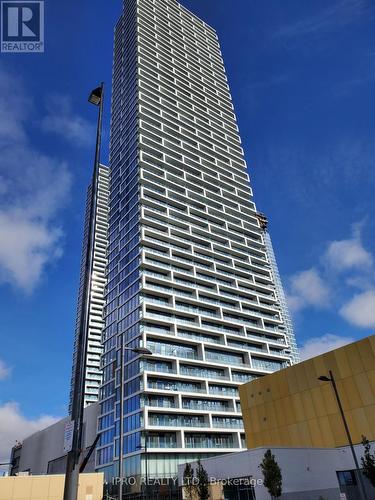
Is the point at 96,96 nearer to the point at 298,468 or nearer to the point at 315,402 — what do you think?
the point at 298,468

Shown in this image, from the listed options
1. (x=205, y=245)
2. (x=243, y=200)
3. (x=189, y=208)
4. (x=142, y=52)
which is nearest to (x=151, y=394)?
(x=205, y=245)

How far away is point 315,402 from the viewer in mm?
40094

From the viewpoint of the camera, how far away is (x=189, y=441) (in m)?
62.4

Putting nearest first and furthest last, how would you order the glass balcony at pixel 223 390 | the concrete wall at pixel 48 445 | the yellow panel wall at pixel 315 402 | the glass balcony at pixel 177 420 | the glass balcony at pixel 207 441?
the yellow panel wall at pixel 315 402 → the glass balcony at pixel 177 420 → the glass balcony at pixel 207 441 → the glass balcony at pixel 223 390 → the concrete wall at pixel 48 445

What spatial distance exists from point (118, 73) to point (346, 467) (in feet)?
371

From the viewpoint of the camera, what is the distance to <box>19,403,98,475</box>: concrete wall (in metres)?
78.4

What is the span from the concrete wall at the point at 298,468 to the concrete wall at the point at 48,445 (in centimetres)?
4751

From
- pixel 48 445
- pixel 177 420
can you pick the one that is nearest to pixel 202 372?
Answer: pixel 177 420

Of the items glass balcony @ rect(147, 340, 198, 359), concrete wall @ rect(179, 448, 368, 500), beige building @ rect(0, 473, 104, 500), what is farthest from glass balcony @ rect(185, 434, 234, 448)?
beige building @ rect(0, 473, 104, 500)

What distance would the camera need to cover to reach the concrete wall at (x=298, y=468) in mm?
33062

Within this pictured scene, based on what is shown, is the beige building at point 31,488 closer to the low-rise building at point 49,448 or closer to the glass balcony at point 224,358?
the low-rise building at point 49,448

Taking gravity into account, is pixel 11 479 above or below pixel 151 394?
below

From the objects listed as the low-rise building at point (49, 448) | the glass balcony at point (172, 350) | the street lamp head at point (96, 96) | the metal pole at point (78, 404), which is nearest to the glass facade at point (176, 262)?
the glass balcony at point (172, 350)

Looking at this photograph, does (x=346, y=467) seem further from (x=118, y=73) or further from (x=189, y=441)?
(x=118, y=73)
